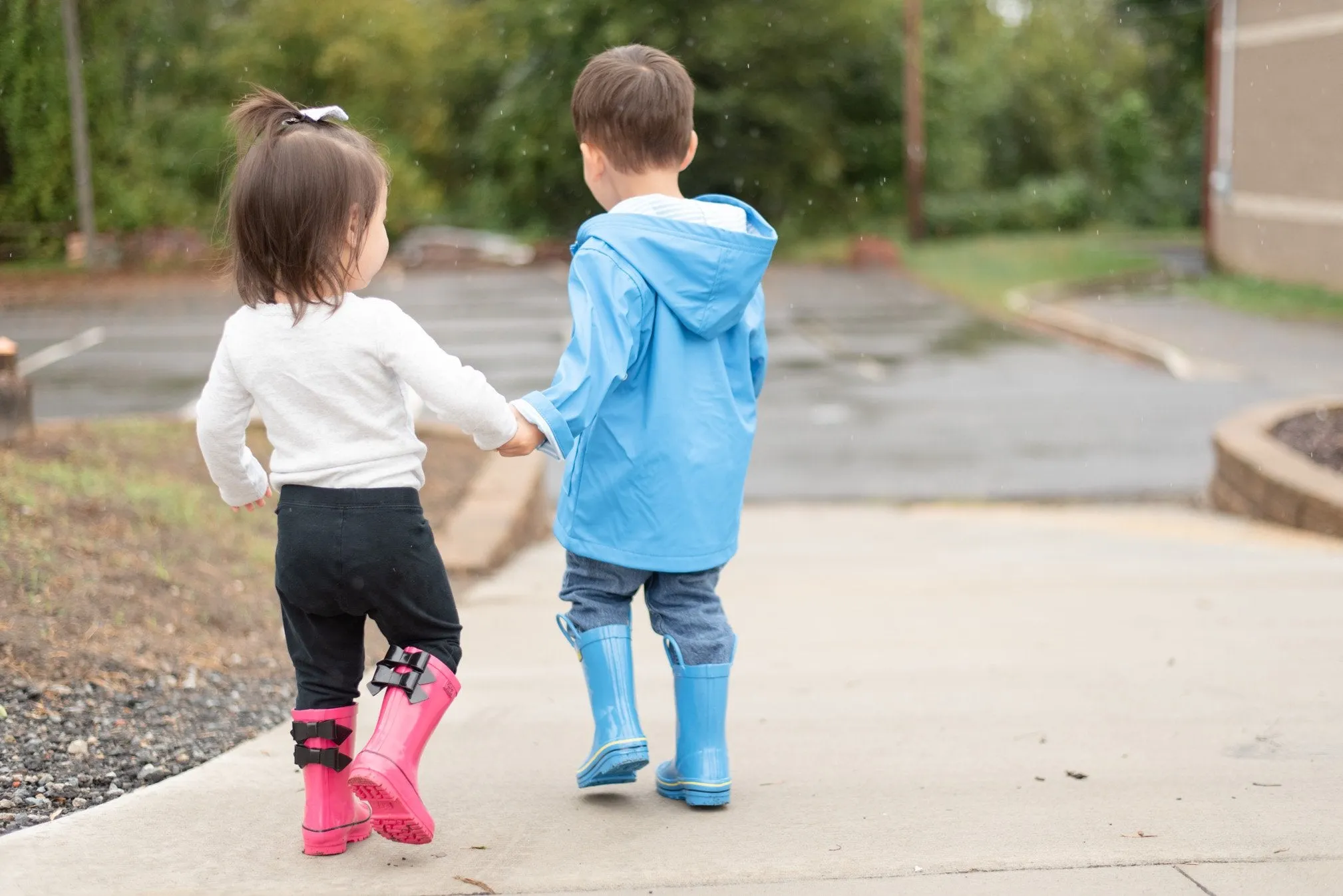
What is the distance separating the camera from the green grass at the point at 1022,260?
24453 millimetres

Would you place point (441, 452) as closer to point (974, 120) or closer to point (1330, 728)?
point (1330, 728)

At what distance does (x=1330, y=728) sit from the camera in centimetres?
305

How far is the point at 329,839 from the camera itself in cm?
249

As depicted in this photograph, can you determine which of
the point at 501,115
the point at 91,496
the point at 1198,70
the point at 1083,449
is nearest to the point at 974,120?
the point at 1198,70

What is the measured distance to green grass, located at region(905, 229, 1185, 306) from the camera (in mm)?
24453

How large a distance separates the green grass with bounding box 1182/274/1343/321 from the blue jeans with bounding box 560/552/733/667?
16.9 meters

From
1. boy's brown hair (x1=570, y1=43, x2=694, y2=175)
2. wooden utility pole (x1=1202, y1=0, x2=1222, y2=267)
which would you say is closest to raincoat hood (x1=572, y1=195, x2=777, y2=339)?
boy's brown hair (x1=570, y1=43, x2=694, y2=175)

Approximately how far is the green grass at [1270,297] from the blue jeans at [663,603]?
1694cm

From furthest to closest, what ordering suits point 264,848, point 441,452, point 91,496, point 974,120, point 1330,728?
point 974,120 → point 441,452 → point 91,496 → point 1330,728 → point 264,848

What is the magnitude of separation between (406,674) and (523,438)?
44cm

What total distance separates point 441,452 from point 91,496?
2.89 metres

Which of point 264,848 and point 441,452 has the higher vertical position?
point 264,848

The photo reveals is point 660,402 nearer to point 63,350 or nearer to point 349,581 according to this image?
point 349,581

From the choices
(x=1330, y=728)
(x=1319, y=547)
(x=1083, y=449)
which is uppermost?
(x=1330, y=728)
